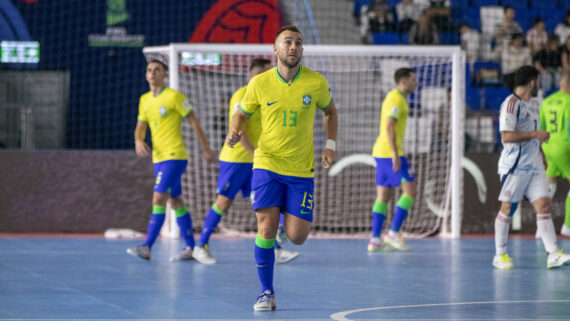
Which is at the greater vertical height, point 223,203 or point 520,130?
point 520,130

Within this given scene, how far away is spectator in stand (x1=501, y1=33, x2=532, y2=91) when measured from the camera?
1539cm

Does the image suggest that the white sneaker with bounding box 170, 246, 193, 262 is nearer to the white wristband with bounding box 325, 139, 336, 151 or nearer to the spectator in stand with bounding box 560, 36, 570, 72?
the white wristband with bounding box 325, 139, 336, 151

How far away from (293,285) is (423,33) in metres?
9.79

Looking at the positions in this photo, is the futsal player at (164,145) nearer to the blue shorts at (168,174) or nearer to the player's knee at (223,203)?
the blue shorts at (168,174)

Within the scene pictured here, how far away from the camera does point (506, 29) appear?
52.9ft

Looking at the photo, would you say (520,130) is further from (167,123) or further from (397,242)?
(167,123)

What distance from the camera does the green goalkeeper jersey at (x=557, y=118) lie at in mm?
9367

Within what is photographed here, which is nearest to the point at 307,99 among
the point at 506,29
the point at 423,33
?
the point at 423,33

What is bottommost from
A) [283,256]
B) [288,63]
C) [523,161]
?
[283,256]

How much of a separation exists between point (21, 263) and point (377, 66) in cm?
860

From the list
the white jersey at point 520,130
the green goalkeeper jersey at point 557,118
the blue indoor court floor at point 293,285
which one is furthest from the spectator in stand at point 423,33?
the white jersey at point 520,130

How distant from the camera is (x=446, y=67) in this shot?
1368 centimetres

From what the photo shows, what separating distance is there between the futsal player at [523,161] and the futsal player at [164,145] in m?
2.93

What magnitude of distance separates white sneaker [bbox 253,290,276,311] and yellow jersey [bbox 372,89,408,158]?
4.26m
